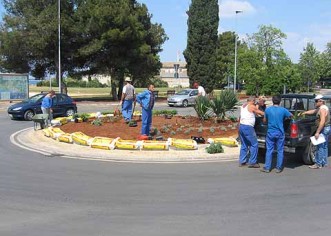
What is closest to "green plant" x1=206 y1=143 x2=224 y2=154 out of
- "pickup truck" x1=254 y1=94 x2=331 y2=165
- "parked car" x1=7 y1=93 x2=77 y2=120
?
"pickup truck" x1=254 y1=94 x2=331 y2=165

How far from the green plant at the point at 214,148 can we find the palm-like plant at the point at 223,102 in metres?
3.90

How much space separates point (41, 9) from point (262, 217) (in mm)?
42046

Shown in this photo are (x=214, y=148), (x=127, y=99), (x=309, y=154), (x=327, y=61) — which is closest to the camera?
(x=309, y=154)

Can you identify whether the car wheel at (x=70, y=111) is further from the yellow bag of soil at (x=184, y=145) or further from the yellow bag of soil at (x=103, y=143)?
the yellow bag of soil at (x=184, y=145)

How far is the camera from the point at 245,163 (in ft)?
36.1

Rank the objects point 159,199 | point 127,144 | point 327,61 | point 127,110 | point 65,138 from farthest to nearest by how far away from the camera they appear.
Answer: point 327,61, point 127,110, point 65,138, point 127,144, point 159,199

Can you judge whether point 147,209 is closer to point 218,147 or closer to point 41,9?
point 218,147

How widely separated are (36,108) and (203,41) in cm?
3061

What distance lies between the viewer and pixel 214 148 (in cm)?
1251

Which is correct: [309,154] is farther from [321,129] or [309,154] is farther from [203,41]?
[203,41]

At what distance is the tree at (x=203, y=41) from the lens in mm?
51406

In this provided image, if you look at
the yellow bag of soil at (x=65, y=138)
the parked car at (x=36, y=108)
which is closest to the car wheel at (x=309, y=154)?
the yellow bag of soil at (x=65, y=138)

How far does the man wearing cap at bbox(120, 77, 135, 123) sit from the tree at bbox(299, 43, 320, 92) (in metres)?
54.0

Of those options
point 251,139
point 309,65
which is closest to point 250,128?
point 251,139
